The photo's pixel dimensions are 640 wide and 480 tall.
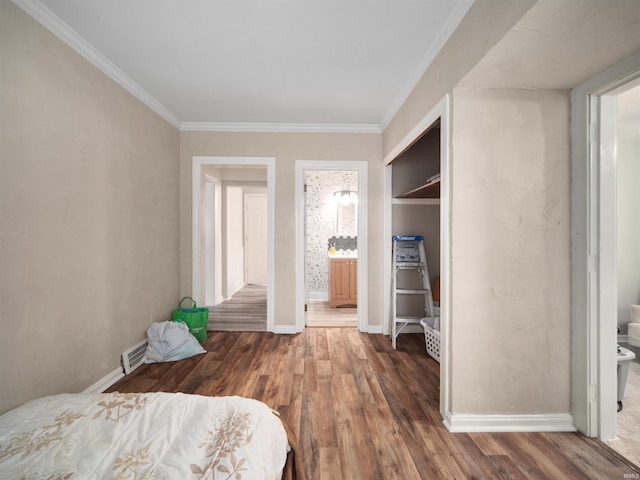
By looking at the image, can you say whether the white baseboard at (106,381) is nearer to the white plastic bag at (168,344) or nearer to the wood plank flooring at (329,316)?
the white plastic bag at (168,344)

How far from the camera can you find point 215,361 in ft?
9.12

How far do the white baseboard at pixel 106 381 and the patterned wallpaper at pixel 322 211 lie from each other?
3.37 meters

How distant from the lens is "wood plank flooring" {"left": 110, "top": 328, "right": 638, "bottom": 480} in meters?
1.51

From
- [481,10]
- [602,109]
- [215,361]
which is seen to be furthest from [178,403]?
[602,109]

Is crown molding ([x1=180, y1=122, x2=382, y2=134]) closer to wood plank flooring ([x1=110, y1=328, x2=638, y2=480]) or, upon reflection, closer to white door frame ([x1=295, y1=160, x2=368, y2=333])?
white door frame ([x1=295, y1=160, x2=368, y2=333])

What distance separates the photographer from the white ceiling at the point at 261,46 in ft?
5.58

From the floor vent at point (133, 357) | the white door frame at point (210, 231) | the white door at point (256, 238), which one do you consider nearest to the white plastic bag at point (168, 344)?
the floor vent at point (133, 357)

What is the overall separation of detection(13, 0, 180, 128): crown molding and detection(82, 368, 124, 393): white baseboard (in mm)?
2406

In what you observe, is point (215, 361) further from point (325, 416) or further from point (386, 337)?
point (386, 337)

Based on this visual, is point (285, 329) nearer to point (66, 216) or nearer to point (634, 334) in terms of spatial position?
point (66, 216)

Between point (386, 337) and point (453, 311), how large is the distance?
1770 mm

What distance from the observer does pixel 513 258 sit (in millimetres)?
1817

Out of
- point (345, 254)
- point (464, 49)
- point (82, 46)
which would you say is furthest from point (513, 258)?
point (345, 254)

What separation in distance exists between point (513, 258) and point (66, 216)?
2925 millimetres
